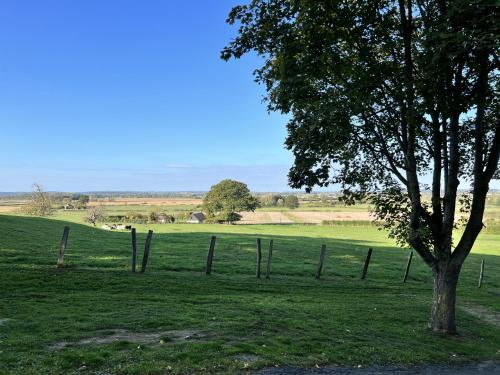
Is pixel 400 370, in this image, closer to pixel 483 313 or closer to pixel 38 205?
pixel 483 313

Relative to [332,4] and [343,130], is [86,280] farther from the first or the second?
[332,4]

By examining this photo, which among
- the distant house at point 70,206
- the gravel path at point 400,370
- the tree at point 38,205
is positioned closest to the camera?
the gravel path at point 400,370

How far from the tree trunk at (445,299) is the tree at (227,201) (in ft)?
351

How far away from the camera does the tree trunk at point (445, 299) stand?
12.5 metres

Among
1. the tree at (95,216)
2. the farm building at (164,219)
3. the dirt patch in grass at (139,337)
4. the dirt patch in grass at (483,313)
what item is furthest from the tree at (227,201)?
the dirt patch in grass at (139,337)

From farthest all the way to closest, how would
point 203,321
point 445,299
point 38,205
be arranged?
point 38,205, point 445,299, point 203,321

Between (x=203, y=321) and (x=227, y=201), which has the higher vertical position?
(x=227, y=201)

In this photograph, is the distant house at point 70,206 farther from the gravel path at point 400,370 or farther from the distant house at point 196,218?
the gravel path at point 400,370

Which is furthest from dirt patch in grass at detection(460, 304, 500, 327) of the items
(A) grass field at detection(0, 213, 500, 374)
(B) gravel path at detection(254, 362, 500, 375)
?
(B) gravel path at detection(254, 362, 500, 375)

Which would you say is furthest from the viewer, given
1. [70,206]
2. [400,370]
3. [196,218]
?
[70,206]

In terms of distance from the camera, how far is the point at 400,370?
28.7 ft

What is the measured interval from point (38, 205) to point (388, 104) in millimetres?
104221

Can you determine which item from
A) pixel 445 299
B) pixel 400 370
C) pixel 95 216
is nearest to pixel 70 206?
pixel 95 216

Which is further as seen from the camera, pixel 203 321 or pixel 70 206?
pixel 70 206
